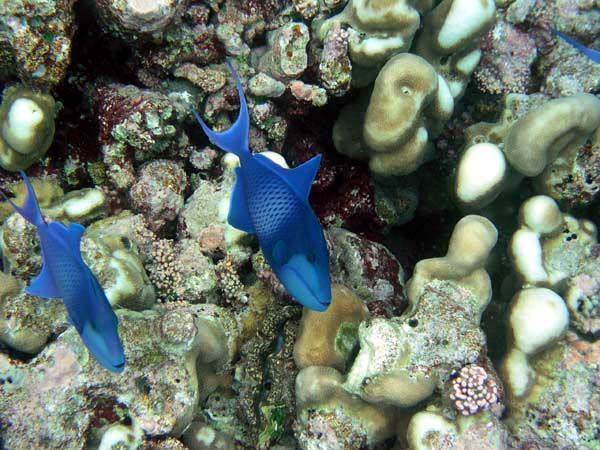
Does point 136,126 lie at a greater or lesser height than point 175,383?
greater

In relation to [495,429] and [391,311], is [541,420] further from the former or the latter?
[391,311]

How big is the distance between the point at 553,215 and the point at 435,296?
115 cm

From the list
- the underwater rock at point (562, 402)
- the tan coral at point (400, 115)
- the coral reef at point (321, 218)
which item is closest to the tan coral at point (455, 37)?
the coral reef at point (321, 218)

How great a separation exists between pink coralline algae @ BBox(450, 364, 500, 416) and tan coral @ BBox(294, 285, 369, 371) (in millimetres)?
685

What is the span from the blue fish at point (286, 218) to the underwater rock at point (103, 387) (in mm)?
1329

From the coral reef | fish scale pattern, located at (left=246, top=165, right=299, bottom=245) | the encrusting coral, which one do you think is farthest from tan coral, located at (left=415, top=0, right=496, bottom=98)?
the encrusting coral

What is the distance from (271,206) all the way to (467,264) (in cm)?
182

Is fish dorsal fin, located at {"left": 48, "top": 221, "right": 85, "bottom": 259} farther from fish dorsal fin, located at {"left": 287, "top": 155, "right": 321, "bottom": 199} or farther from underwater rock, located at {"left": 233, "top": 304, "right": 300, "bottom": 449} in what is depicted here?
underwater rock, located at {"left": 233, "top": 304, "right": 300, "bottom": 449}

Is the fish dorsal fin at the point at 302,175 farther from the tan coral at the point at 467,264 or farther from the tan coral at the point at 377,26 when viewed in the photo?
the tan coral at the point at 377,26

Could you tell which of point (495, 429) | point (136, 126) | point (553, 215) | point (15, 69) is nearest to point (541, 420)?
point (495, 429)

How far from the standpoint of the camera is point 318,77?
3.49 meters

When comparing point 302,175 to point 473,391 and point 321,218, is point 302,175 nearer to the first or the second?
point 473,391

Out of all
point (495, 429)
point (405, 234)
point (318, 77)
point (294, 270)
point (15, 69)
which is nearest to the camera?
point (294, 270)

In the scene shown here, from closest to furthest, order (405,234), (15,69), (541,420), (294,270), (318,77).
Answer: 1. (294,270)
2. (541,420)
3. (15,69)
4. (318,77)
5. (405,234)
